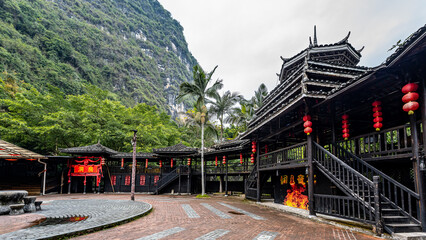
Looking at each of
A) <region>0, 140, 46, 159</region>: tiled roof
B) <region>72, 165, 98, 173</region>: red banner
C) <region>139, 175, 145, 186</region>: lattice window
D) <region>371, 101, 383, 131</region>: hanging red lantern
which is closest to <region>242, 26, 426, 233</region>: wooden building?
<region>371, 101, 383, 131</region>: hanging red lantern

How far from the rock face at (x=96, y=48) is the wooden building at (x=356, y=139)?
132 feet

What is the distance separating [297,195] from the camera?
1290 centimetres

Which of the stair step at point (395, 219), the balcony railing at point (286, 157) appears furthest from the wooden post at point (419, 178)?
the balcony railing at point (286, 157)

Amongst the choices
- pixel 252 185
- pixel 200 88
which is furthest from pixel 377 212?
pixel 200 88

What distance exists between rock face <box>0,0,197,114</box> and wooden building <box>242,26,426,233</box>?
132 ft

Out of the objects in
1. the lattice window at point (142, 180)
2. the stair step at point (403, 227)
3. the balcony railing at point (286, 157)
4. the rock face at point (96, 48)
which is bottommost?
the lattice window at point (142, 180)

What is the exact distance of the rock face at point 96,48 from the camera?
41.6m

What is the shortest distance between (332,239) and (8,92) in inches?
1277

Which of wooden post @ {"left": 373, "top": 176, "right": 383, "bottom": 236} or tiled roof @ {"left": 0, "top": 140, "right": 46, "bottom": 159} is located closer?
wooden post @ {"left": 373, "top": 176, "right": 383, "bottom": 236}

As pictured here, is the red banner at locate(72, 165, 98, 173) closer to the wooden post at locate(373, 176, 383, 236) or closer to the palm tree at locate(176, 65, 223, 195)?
the palm tree at locate(176, 65, 223, 195)

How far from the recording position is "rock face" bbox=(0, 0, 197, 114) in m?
41.6

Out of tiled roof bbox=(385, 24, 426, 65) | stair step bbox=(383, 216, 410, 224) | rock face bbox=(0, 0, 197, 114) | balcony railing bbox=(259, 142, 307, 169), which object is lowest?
stair step bbox=(383, 216, 410, 224)

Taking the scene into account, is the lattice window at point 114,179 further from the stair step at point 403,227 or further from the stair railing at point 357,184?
the stair step at point 403,227

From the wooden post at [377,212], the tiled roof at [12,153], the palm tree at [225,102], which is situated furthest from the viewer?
the palm tree at [225,102]
